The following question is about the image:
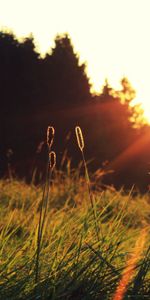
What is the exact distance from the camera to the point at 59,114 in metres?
25.2

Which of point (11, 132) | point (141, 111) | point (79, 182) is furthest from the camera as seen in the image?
point (141, 111)

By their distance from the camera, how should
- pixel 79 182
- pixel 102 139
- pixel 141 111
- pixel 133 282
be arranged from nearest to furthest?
pixel 133 282 → pixel 79 182 → pixel 102 139 → pixel 141 111

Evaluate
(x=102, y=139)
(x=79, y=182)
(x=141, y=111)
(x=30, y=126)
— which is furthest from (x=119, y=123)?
(x=79, y=182)

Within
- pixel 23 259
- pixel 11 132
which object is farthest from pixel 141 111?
pixel 23 259

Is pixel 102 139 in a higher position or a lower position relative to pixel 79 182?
higher

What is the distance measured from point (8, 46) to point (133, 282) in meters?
26.0

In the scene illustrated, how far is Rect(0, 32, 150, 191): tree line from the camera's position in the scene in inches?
938

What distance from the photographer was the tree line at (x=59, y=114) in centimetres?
2383

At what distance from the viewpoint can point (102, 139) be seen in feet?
84.4

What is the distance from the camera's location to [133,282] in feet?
8.17

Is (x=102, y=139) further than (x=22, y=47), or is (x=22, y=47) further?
(x=22, y=47)

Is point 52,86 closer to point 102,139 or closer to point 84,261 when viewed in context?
point 102,139

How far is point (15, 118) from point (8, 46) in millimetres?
4447

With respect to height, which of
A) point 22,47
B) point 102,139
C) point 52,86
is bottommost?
point 102,139
